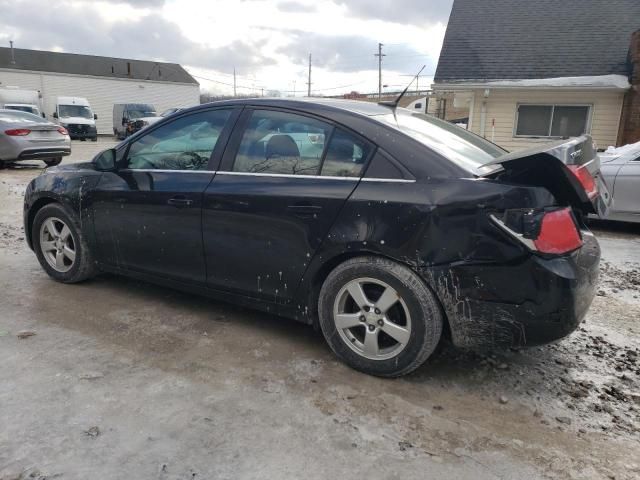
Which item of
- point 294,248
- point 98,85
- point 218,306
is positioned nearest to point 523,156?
point 294,248

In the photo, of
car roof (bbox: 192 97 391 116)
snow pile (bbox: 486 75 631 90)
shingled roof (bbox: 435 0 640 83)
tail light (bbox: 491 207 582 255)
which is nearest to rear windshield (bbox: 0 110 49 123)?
shingled roof (bbox: 435 0 640 83)

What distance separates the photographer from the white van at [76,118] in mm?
27688

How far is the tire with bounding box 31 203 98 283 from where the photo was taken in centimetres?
421

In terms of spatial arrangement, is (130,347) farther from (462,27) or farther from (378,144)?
(462,27)

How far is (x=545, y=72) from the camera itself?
13.2 meters

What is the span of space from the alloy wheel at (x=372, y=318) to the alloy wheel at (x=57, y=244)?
2618mm

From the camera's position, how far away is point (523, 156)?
2543mm

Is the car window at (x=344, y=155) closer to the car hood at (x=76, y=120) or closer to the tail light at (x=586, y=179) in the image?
the tail light at (x=586, y=179)

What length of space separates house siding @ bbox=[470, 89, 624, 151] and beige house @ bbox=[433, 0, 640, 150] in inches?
0.9

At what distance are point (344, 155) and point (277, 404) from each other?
1.47 m

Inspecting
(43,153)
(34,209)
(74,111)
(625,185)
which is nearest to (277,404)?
(34,209)

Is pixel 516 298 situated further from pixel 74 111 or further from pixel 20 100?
pixel 20 100

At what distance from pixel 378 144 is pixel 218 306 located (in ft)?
6.31

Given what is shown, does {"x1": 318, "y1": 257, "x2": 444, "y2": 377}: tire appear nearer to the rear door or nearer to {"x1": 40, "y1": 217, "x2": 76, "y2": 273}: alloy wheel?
the rear door
